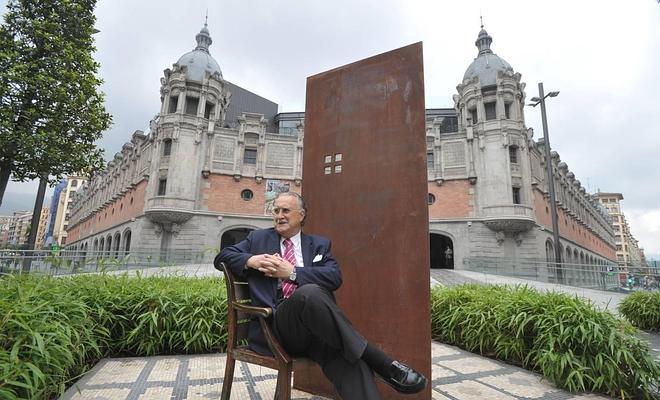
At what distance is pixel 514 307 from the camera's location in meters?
3.93

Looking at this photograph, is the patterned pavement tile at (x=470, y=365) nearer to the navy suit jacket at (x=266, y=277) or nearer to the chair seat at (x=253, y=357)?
the navy suit jacket at (x=266, y=277)

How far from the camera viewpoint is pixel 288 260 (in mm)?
2318

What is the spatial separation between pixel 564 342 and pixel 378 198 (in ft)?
7.73

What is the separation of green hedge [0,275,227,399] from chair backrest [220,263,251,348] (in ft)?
4.22

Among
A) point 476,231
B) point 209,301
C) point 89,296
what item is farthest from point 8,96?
point 476,231

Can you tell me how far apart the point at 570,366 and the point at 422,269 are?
1884mm

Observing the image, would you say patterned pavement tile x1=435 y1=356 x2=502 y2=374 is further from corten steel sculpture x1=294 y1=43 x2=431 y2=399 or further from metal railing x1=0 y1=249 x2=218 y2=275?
metal railing x1=0 y1=249 x2=218 y2=275

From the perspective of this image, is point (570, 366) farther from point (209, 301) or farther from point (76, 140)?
point (76, 140)

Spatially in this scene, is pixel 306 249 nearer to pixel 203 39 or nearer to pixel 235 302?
pixel 235 302

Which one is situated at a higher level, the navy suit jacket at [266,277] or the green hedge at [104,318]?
the navy suit jacket at [266,277]

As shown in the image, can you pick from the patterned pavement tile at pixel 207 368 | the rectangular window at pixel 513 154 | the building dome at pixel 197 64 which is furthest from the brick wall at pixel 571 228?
Result: the building dome at pixel 197 64

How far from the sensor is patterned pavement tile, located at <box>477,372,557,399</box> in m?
2.89

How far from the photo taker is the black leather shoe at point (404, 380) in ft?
5.82

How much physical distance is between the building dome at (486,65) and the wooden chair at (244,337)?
25605 mm
